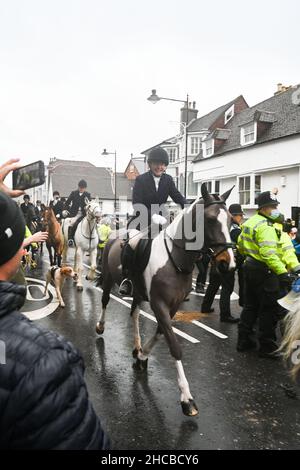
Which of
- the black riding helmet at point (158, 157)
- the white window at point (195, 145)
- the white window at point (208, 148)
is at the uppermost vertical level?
the white window at point (195, 145)

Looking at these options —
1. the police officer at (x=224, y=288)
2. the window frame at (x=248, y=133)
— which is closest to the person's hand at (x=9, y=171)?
the police officer at (x=224, y=288)

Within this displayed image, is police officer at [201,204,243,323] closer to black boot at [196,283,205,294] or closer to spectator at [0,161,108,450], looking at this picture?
black boot at [196,283,205,294]

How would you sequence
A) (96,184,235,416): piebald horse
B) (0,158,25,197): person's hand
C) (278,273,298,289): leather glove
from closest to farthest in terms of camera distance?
(0,158,25,197): person's hand < (96,184,235,416): piebald horse < (278,273,298,289): leather glove

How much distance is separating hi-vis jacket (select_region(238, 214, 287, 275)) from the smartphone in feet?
12.2

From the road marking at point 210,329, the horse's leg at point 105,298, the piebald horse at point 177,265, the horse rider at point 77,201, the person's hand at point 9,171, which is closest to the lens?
the person's hand at point 9,171

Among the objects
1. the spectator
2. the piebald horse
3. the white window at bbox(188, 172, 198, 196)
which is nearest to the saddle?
the piebald horse

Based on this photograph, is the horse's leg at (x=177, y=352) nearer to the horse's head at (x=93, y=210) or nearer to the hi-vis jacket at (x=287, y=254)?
the hi-vis jacket at (x=287, y=254)

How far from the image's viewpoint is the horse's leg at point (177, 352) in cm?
368

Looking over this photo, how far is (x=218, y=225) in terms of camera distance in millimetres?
4113

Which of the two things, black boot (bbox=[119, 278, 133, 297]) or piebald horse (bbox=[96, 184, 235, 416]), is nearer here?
piebald horse (bbox=[96, 184, 235, 416])

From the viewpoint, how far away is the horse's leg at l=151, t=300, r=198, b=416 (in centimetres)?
368

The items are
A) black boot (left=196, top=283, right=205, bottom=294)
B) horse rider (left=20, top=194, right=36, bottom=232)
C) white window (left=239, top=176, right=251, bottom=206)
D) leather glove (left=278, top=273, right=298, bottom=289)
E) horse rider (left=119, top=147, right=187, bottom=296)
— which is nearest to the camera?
leather glove (left=278, top=273, right=298, bottom=289)

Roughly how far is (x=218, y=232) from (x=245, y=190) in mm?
21505
